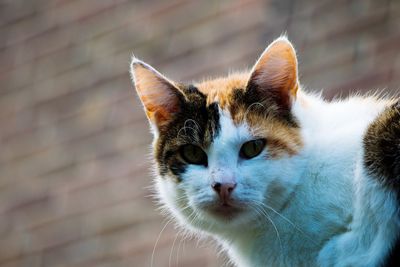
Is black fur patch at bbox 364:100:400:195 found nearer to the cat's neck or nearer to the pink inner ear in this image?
the cat's neck

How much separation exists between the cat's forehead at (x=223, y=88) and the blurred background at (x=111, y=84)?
0.76 m

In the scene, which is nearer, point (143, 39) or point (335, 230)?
point (335, 230)

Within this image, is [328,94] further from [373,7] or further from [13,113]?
[13,113]

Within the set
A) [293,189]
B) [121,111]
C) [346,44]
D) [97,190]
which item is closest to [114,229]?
[97,190]

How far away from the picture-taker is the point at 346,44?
2.90m

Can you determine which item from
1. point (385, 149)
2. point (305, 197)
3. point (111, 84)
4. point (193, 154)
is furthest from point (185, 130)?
point (111, 84)

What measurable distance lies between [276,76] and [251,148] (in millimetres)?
175

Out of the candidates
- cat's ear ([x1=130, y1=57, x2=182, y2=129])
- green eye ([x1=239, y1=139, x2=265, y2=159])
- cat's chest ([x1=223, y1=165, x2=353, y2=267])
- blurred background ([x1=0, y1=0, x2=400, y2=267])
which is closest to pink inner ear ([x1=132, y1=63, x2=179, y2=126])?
cat's ear ([x1=130, y1=57, x2=182, y2=129])

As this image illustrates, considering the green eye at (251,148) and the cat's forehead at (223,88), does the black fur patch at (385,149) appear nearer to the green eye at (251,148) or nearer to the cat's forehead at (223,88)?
the green eye at (251,148)

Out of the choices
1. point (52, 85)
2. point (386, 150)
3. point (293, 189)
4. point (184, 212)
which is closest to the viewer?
point (386, 150)

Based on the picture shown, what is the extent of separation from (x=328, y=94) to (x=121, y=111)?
0.90 meters

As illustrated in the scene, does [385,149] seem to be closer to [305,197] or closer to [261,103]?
[305,197]

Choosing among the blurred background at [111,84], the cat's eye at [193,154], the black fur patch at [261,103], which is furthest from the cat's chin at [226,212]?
the blurred background at [111,84]

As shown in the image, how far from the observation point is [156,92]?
2006 mm
